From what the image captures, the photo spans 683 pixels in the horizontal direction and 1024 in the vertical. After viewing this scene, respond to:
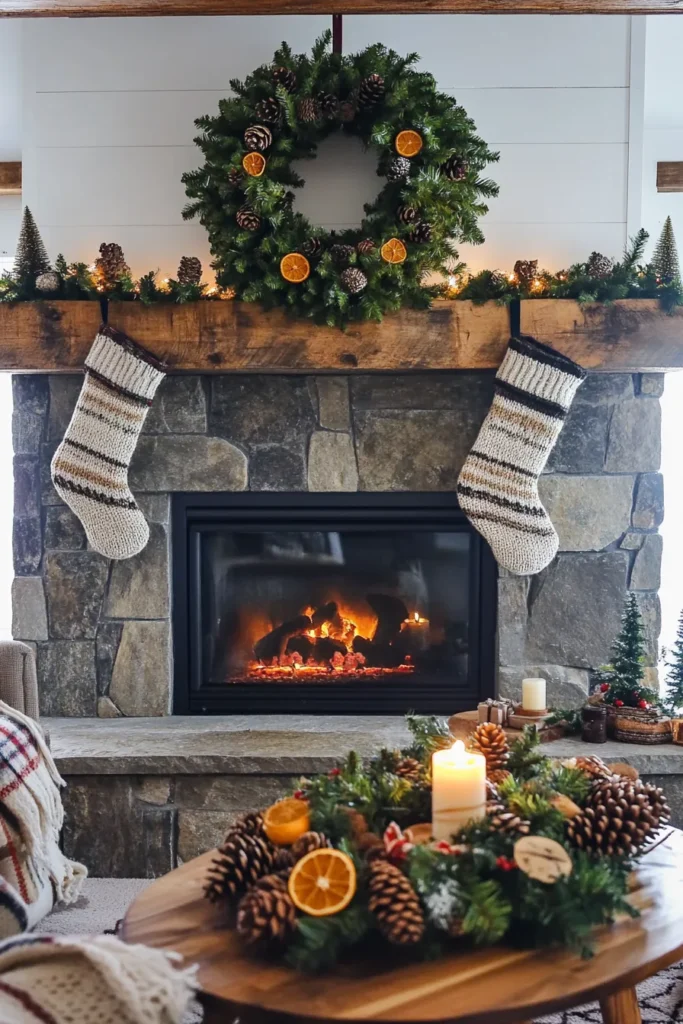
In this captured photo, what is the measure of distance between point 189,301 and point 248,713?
1235 mm

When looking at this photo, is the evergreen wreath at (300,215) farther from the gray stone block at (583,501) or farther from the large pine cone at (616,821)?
the large pine cone at (616,821)

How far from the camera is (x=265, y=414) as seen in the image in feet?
9.34

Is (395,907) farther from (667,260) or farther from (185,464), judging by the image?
(667,260)

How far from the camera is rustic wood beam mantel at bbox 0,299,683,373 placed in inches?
103

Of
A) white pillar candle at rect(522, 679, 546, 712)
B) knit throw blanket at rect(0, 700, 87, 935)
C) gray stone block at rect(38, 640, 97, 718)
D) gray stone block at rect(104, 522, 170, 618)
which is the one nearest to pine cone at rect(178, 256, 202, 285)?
gray stone block at rect(104, 522, 170, 618)

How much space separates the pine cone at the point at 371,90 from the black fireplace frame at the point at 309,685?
3.59 feet

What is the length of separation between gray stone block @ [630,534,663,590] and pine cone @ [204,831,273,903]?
1.86 m

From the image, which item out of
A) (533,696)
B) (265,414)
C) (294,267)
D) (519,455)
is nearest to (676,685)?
(533,696)

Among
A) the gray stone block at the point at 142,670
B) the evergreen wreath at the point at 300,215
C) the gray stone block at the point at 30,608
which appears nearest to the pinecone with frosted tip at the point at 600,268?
the evergreen wreath at the point at 300,215

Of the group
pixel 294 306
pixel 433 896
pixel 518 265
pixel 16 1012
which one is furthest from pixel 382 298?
pixel 16 1012

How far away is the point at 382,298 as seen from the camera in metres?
2.56

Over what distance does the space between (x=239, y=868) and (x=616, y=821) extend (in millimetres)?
494

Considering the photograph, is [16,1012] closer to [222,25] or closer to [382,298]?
[382,298]

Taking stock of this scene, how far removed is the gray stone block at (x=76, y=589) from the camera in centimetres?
286
